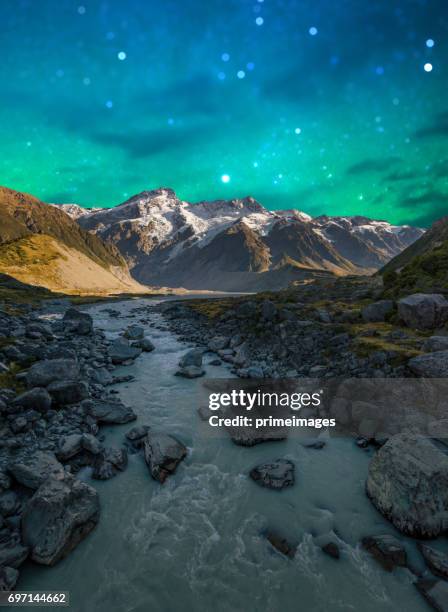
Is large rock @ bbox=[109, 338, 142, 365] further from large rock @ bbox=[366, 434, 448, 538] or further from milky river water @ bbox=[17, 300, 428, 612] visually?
large rock @ bbox=[366, 434, 448, 538]

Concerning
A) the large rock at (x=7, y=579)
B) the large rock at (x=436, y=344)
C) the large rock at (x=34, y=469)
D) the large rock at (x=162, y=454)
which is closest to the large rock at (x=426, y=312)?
the large rock at (x=436, y=344)

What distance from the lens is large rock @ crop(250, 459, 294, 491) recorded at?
11.1 m

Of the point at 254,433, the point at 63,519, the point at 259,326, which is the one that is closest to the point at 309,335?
the point at 259,326

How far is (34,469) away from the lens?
32.1 feet

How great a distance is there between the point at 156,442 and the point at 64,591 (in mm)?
5403

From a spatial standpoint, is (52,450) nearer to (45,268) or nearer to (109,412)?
(109,412)

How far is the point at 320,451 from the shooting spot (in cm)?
1306

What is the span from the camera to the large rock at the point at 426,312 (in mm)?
22547

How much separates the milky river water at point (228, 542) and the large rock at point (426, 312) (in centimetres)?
1407

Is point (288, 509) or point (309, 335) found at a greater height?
point (309, 335)

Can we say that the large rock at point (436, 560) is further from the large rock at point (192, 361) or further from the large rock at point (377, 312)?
the large rock at point (377, 312)

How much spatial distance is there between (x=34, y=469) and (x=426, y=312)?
2551cm

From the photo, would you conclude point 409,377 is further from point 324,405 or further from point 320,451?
point 320,451

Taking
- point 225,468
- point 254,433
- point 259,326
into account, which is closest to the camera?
point 225,468
